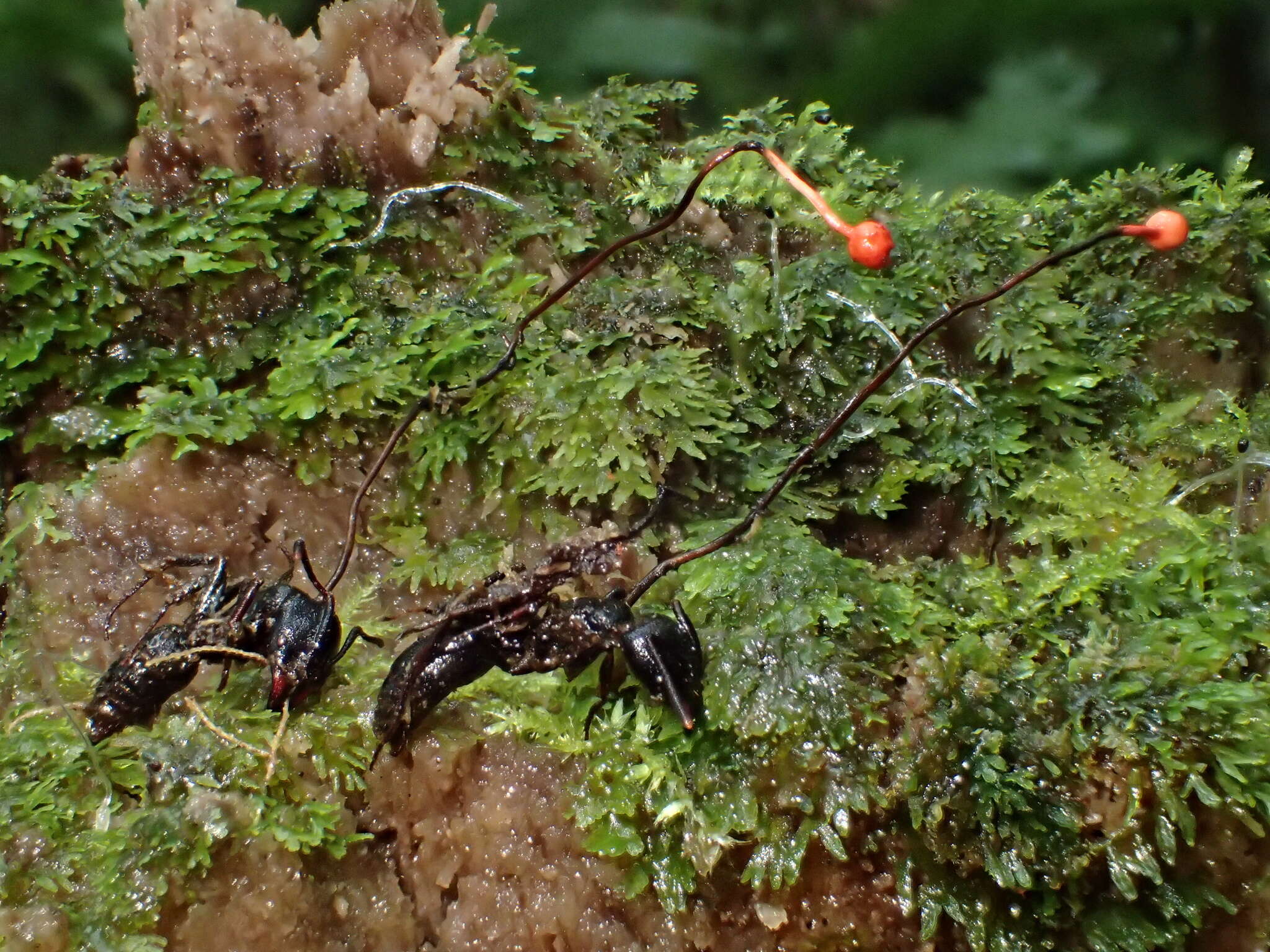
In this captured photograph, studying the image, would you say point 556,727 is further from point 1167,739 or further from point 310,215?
point 310,215

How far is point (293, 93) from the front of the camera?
199 centimetres

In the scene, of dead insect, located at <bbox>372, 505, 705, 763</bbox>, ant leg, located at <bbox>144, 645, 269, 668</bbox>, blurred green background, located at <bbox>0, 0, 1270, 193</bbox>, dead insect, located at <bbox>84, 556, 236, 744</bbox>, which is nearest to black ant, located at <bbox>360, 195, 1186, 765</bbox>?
dead insect, located at <bbox>372, 505, 705, 763</bbox>

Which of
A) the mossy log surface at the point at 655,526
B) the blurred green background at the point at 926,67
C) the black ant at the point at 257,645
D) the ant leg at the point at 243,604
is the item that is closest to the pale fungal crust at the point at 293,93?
the mossy log surface at the point at 655,526

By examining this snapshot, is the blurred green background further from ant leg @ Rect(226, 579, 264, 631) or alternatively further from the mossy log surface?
ant leg @ Rect(226, 579, 264, 631)

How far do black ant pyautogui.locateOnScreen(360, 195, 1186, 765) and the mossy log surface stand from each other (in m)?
0.07

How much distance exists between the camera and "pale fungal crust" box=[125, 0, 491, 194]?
1941 millimetres

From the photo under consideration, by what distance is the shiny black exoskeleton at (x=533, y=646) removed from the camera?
1327mm

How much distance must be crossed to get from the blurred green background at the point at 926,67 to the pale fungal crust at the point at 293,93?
0.18 meters

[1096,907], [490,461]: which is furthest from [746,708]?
[490,461]

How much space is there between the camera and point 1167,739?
122cm

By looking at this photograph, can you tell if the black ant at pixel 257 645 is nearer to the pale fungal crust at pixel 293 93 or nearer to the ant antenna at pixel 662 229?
the ant antenna at pixel 662 229

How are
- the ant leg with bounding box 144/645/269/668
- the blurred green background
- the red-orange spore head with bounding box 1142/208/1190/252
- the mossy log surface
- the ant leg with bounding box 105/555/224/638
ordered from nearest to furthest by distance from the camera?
1. the red-orange spore head with bounding box 1142/208/1190/252
2. the mossy log surface
3. the ant leg with bounding box 144/645/269/668
4. the ant leg with bounding box 105/555/224/638
5. the blurred green background

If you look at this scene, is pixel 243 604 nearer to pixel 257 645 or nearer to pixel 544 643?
pixel 257 645

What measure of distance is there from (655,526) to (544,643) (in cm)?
45
